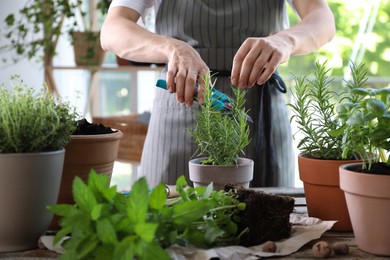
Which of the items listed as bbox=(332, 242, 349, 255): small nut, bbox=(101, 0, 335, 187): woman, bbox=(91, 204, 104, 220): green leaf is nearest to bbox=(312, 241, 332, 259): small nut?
bbox=(332, 242, 349, 255): small nut

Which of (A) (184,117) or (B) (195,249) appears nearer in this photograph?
(B) (195,249)

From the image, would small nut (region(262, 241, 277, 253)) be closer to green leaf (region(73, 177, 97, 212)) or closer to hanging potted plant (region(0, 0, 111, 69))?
green leaf (region(73, 177, 97, 212))

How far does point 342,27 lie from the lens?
477 centimetres

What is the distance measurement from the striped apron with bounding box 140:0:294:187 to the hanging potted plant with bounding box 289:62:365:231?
70 centimetres

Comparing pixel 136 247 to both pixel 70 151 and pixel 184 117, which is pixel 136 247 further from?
pixel 184 117

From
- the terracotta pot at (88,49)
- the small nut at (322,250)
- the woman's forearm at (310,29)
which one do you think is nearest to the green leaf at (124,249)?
the small nut at (322,250)

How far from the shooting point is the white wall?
3.69 metres

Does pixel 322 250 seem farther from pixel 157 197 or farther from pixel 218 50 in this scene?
pixel 218 50

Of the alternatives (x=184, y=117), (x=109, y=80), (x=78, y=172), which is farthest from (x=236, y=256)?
(x=109, y=80)

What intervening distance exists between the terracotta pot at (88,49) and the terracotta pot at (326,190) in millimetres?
2825

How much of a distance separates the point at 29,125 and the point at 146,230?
11.1 inches

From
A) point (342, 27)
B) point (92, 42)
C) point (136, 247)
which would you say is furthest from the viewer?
point (342, 27)

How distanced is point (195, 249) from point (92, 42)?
3061mm

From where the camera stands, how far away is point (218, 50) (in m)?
1.93
